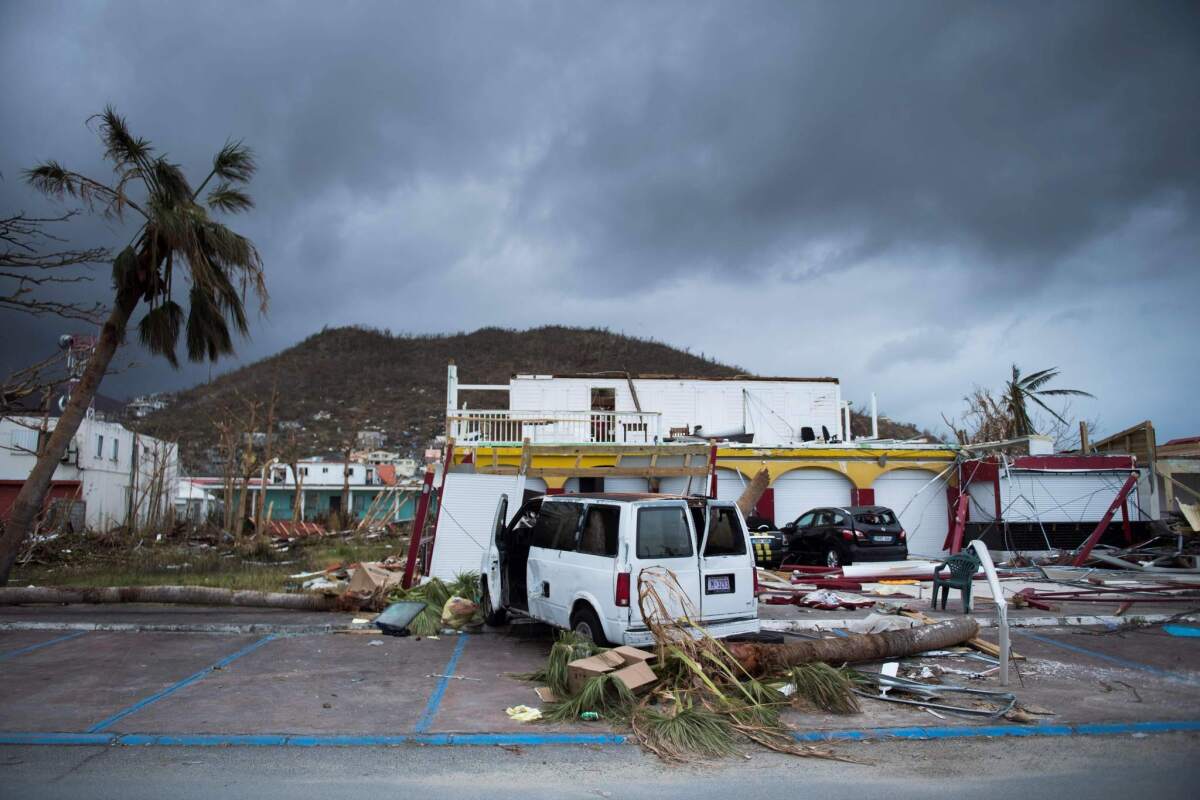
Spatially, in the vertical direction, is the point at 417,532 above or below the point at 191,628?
above

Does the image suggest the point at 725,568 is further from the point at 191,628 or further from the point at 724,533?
the point at 191,628

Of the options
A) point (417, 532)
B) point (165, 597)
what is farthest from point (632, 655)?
point (165, 597)

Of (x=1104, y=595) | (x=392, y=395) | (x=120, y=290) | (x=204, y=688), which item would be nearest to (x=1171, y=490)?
(x=1104, y=595)

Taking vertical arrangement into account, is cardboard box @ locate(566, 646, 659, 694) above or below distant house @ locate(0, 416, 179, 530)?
below

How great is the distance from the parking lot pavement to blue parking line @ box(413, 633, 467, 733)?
28 millimetres

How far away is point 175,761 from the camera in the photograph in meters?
5.86

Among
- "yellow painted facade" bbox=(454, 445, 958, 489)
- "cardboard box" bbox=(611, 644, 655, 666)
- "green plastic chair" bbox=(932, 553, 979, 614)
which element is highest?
"yellow painted facade" bbox=(454, 445, 958, 489)

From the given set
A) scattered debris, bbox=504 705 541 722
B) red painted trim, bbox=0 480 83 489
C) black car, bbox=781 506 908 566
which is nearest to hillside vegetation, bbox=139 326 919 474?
red painted trim, bbox=0 480 83 489

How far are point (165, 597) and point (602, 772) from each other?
1089cm

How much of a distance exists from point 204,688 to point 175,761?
235 cm

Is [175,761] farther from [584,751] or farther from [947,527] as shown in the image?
[947,527]

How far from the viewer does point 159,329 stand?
14.7 m

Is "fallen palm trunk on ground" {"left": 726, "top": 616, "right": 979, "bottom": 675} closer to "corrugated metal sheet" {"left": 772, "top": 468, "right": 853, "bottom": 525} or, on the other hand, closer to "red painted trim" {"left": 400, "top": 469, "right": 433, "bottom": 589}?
"red painted trim" {"left": 400, "top": 469, "right": 433, "bottom": 589}

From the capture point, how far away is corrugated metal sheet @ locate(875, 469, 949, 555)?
81.0ft
